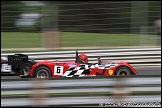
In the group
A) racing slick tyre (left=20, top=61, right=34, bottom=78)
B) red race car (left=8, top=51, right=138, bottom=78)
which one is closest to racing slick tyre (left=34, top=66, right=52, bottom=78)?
red race car (left=8, top=51, right=138, bottom=78)

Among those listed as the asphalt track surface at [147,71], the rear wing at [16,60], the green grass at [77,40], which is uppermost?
the green grass at [77,40]

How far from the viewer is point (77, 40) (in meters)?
12.2

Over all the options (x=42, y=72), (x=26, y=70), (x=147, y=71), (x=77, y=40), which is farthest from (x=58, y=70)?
(x=77, y=40)

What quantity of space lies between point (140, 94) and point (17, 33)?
8.58 m

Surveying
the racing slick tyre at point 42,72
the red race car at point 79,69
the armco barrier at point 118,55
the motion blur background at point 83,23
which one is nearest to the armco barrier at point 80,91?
the red race car at point 79,69

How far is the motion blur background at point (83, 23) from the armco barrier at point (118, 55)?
0.57 m

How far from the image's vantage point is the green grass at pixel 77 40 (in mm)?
11773

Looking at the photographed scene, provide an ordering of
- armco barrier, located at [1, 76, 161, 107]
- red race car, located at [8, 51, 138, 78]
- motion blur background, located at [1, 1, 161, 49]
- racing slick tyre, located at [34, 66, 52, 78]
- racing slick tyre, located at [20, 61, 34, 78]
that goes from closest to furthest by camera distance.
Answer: armco barrier, located at [1, 76, 161, 107] < red race car, located at [8, 51, 138, 78] < racing slick tyre, located at [34, 66, 52, 78] < racing slick tyre, located at [20, 61, 34, 78] < motion blur background, located at [1, 1, 161, 49]

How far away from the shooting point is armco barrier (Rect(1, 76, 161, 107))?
13.9 ft

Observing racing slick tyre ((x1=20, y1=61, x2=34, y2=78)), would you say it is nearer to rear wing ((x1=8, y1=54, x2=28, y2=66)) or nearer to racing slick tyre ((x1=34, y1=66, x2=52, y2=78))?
rear wing ((x1=8, y1=54, x2=28, y2=66))

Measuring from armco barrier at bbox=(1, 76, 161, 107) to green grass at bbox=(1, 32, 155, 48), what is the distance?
24.1ft

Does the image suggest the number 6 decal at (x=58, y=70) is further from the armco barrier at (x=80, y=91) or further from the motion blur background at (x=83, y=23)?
the armco barrier at (x=80, y=91)

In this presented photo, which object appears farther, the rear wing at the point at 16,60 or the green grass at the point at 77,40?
the green grass at the point at 77,40

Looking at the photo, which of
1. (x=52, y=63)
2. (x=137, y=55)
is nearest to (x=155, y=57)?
(x=137, y=55)
